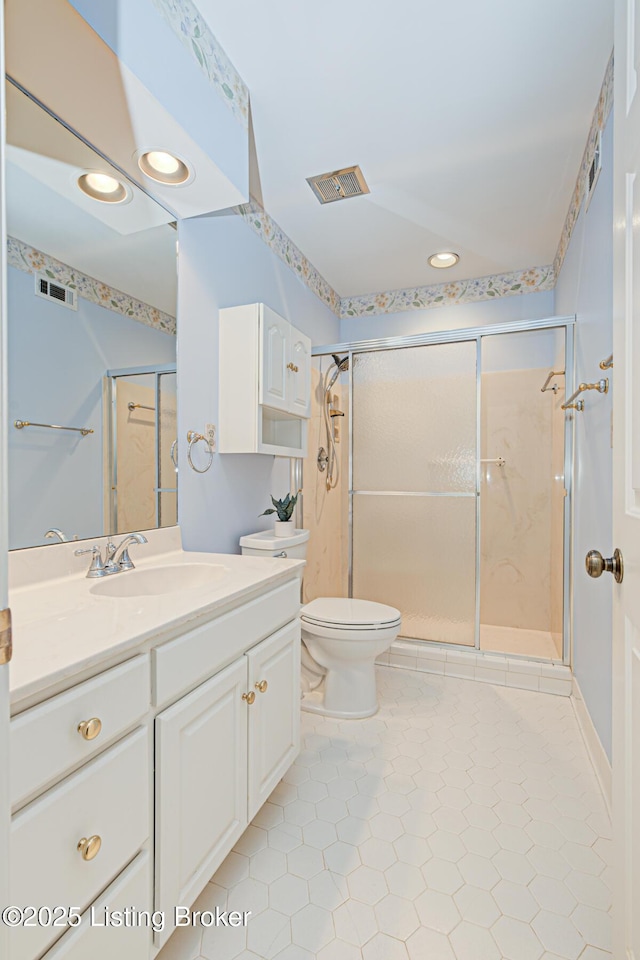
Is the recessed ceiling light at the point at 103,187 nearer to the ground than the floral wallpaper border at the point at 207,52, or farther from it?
nearer to the ground

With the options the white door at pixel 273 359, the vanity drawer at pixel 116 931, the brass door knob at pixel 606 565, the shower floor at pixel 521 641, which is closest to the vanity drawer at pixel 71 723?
the vanity drawer at pixel 116 931

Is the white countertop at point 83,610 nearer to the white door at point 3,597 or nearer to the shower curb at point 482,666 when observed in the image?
the white door at point 3,597

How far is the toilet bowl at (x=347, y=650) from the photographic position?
2.10m

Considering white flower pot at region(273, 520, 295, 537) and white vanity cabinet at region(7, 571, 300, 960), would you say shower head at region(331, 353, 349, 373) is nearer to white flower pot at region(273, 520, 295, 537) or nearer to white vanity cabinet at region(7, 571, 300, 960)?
white flower pot at region(273, 520, 295, 537)

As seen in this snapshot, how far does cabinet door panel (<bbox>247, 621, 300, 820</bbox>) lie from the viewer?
1.34m

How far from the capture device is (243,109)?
1.73 meters

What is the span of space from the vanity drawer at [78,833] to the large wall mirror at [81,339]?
65 centimetres

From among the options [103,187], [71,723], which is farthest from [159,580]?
[103,187]

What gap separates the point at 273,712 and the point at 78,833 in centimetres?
74

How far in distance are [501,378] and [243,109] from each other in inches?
91.1

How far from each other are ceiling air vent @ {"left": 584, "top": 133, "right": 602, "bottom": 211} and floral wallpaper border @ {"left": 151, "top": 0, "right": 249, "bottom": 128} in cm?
132

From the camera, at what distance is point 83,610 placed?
1.04m

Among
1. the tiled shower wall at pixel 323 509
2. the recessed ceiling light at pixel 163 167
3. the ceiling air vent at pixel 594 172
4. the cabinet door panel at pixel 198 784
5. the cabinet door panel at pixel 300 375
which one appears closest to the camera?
the cabinet door panel at pixel 198 784

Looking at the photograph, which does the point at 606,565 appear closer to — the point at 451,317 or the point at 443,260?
the point at 443,260
